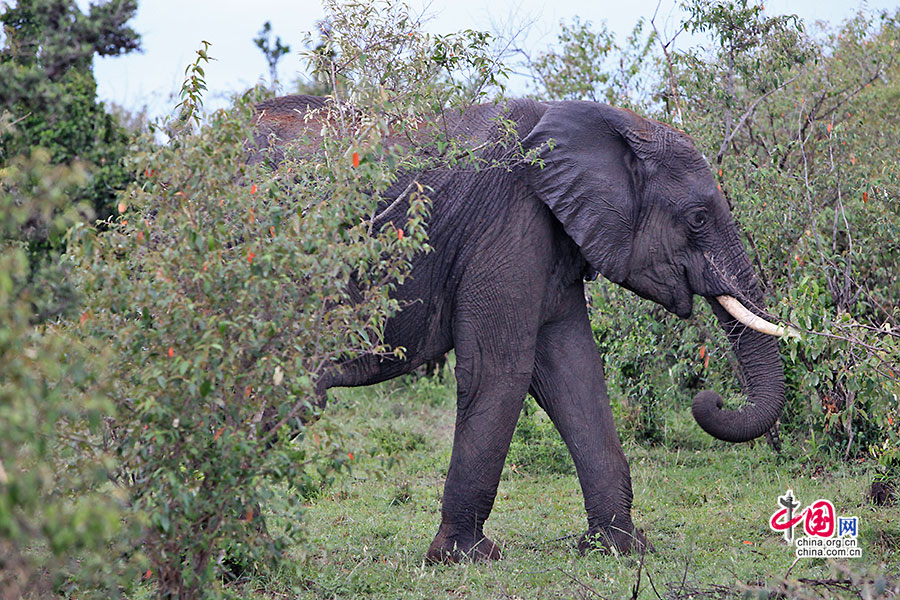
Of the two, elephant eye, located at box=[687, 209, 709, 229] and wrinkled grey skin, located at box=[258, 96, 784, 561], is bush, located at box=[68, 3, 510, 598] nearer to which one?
wrinkled grey skin, located at box=[258, 96, 784, 561]

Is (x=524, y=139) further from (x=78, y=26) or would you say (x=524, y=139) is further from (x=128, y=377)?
(x=78, y=26)

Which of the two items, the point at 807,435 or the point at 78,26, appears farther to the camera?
the point at 78,26

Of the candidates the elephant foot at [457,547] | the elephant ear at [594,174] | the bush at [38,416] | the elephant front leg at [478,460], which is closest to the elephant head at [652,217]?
the elephant ear at [594,174]

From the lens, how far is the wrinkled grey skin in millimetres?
6156

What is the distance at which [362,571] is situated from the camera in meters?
5.76

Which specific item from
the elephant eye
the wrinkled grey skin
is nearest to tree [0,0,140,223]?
the wrinkled grey skin

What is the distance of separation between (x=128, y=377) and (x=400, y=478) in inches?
181

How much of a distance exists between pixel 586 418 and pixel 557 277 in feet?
2.93

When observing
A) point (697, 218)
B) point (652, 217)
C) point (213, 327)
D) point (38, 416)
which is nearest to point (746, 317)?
point (697, 218)

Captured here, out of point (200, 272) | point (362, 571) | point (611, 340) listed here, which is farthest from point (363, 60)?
point (611, 340)

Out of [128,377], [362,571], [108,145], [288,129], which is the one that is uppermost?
[108,145]

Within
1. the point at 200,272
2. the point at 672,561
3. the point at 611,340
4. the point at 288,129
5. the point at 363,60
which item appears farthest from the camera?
the point at 611,340

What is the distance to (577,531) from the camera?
689cm

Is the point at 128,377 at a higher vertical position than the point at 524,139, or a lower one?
lower
